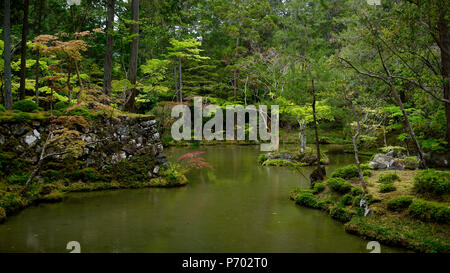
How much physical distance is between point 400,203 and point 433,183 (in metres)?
0.86

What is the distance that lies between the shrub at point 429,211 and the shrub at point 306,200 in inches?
88.7

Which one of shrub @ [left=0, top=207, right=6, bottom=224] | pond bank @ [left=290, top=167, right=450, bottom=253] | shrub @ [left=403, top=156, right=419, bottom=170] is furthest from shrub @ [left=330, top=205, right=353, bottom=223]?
shrub @ [left=0, top=207, right=6, bottom=224]

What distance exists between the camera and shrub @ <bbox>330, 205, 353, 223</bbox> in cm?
665

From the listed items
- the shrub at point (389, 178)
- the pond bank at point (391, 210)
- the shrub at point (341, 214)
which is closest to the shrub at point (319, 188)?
the pond bank at point (391, 210)

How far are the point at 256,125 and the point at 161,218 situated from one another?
19678 millimetres

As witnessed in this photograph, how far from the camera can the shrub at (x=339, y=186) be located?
773cm

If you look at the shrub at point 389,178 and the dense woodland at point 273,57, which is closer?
the dense woodland at point 273,57

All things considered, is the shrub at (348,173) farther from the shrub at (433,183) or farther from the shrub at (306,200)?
the shrub at (433,183)

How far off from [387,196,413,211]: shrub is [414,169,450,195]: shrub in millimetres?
524

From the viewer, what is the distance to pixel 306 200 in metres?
7.87

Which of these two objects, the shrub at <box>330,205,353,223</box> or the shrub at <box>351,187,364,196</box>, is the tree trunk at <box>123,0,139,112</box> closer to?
the shrub at <box>330,205,353,223</box>

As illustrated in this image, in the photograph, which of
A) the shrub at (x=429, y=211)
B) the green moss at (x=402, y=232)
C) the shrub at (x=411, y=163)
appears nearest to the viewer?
the green moss at (x=402, y=232)

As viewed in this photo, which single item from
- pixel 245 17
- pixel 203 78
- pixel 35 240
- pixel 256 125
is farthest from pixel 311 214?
pixel 245 17
